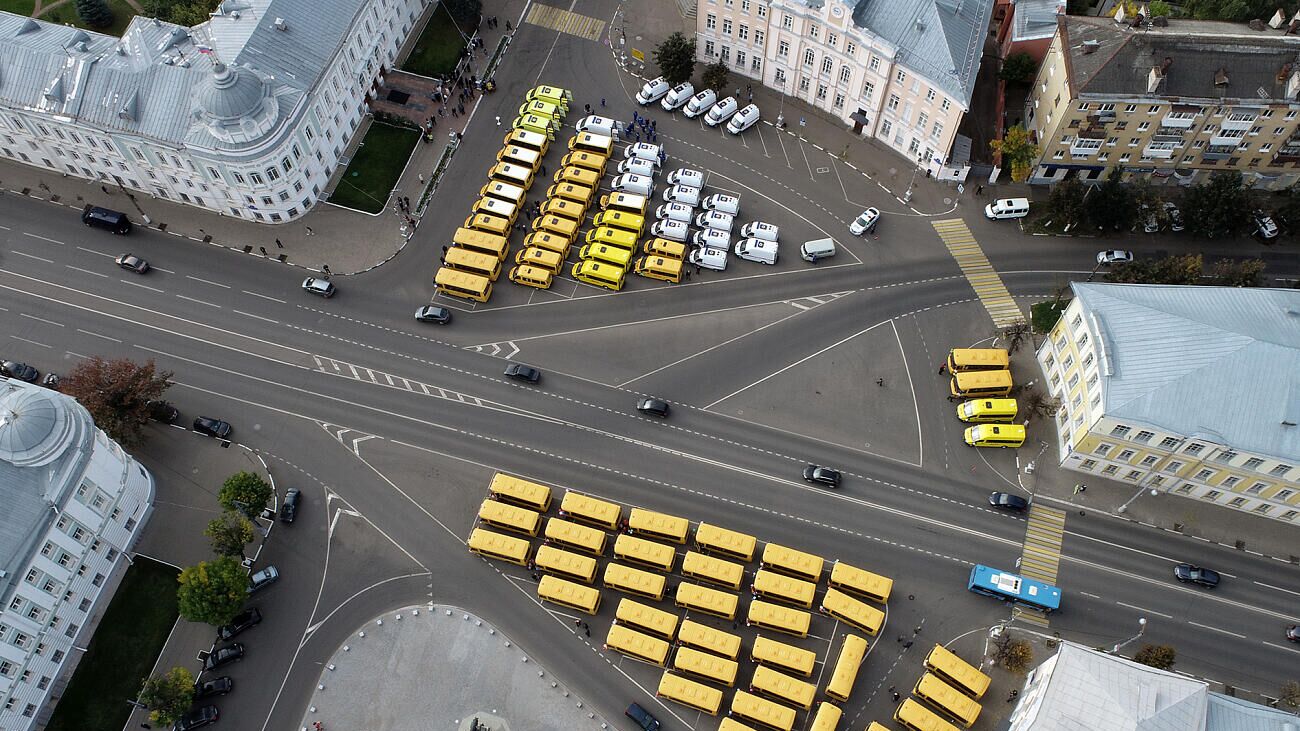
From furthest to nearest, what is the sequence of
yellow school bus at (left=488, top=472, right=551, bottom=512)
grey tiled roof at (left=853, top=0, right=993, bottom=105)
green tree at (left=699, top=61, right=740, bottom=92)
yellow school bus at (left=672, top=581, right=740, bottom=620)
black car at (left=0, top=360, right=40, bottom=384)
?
green tree at (left=699, top=61, right=740, bottom=92), grey tiled roof at (left=853, top=0, right=993, bottom=105), black car at (left=0, top=360, right=40, bottom=384), yellow school bus at (left=488, top=472, right=551, bottom=512), yellow school bus at (left=672, top=581, right=740, bottom=620)

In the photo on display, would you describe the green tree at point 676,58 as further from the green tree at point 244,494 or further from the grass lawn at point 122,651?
the grass lawn at point 122,651

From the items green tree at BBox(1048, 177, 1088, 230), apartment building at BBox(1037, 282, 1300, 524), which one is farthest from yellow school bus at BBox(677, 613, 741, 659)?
green tree at BBox(1048, 177, 1088, 230)

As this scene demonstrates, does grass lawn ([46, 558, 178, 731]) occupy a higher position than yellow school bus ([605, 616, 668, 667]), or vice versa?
yellow school bus ([605, 616, 668, 667])

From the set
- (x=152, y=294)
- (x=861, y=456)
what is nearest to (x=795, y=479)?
(x=861, y=456)

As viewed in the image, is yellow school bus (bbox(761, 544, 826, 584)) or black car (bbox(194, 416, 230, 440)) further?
black car (bbox(194, 416, 230, 440))

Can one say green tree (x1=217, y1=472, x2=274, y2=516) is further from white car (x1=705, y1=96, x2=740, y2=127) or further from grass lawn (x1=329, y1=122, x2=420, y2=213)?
white car (x1=705, y1=96, x2=740, y2=127)

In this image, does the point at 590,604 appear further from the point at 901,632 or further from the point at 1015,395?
the point at 1015,395

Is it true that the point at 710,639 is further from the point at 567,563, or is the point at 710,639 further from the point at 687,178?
the point at 687,178
